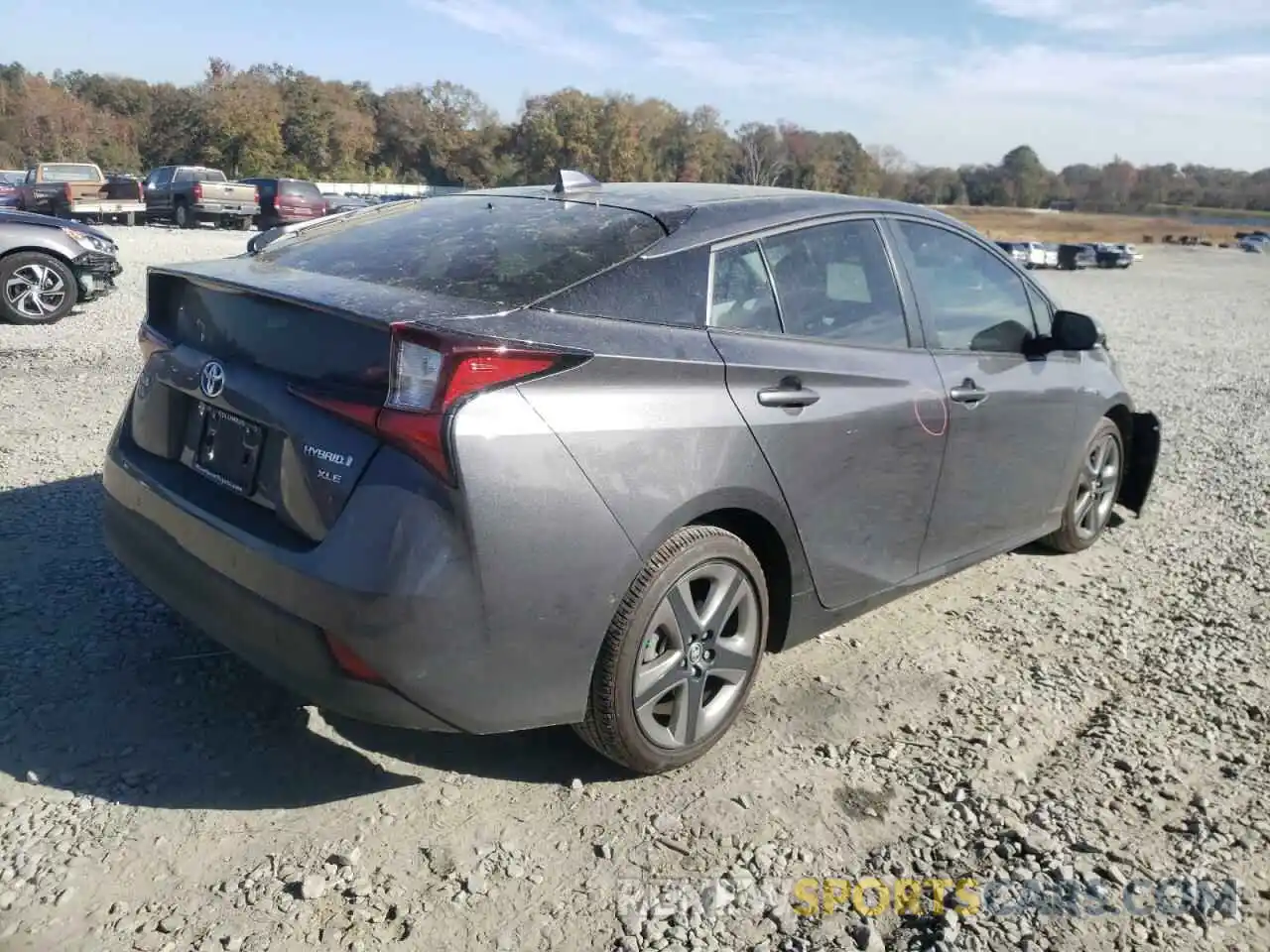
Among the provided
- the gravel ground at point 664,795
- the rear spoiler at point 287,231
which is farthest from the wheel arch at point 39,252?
the rear spoiler at point 287,231

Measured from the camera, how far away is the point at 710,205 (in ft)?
11.1

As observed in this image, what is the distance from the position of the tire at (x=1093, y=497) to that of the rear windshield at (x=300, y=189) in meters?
32.8

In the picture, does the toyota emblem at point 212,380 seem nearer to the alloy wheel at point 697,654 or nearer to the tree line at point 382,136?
the alloy wheel at point 697,654

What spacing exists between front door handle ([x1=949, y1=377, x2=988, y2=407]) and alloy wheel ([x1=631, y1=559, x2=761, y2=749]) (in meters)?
1.23

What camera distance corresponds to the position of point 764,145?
105m

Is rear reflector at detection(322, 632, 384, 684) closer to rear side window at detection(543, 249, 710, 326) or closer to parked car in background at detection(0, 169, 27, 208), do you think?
rear side window at detection(543, 249, 710, 326)

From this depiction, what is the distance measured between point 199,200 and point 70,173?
397 cm

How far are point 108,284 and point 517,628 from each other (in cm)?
1064

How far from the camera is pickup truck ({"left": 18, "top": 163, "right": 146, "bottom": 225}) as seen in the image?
31.0 metres

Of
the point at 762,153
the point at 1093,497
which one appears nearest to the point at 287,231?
the point at 1093,497

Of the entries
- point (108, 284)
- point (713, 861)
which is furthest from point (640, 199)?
point (108, 284)

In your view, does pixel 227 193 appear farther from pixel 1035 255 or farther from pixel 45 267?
pixel 1035 255

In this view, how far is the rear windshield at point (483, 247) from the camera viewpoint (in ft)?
9.49

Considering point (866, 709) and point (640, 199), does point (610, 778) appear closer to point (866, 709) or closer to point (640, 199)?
point (866, 709)
